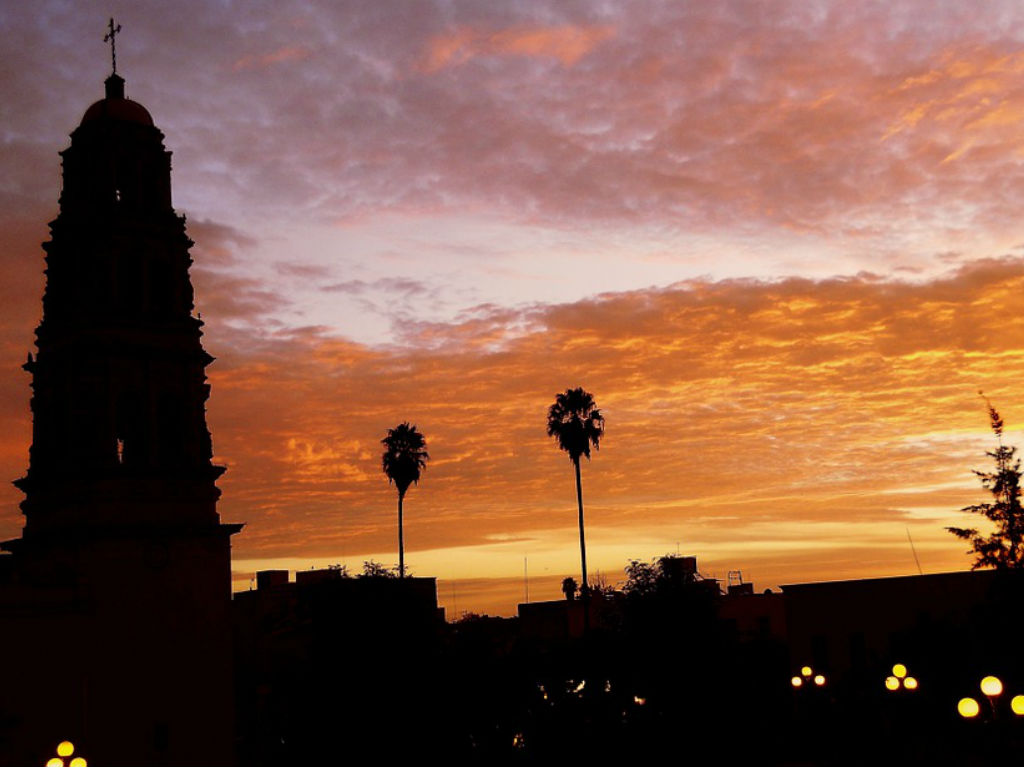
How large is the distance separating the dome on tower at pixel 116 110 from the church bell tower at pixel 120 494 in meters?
0.07

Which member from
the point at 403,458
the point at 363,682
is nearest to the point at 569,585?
the point at 403,458

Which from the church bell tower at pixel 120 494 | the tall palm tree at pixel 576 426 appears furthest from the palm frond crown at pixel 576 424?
the church bell tower at pixel 120 494

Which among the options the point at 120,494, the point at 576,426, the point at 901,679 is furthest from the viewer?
the point at 576,426

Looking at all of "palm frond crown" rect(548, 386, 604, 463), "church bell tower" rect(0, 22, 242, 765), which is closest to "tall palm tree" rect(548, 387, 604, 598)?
"palm frond crown" rect(548, 386, 604, 463)

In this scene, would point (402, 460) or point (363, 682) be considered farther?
point (402, 460)

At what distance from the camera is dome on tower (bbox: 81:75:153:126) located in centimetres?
4194

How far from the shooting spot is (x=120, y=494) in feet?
130

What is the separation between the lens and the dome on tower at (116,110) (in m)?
41.9

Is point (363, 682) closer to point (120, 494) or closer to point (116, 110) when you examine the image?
point (120, 494)

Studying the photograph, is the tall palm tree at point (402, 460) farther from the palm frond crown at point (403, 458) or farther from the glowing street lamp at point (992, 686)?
the glowing street lamp at point (992, 686)

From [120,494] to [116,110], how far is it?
14800 millimetres

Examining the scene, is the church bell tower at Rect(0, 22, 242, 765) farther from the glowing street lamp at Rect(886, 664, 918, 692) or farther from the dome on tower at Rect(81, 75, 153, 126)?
the glowing street lamp at Rect(886, 664, 918, 692)

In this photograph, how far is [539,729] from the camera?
42.2 m

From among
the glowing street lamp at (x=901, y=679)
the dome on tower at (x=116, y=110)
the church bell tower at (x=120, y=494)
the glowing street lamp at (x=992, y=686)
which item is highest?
the dome on tower at (x=116, y=110)
